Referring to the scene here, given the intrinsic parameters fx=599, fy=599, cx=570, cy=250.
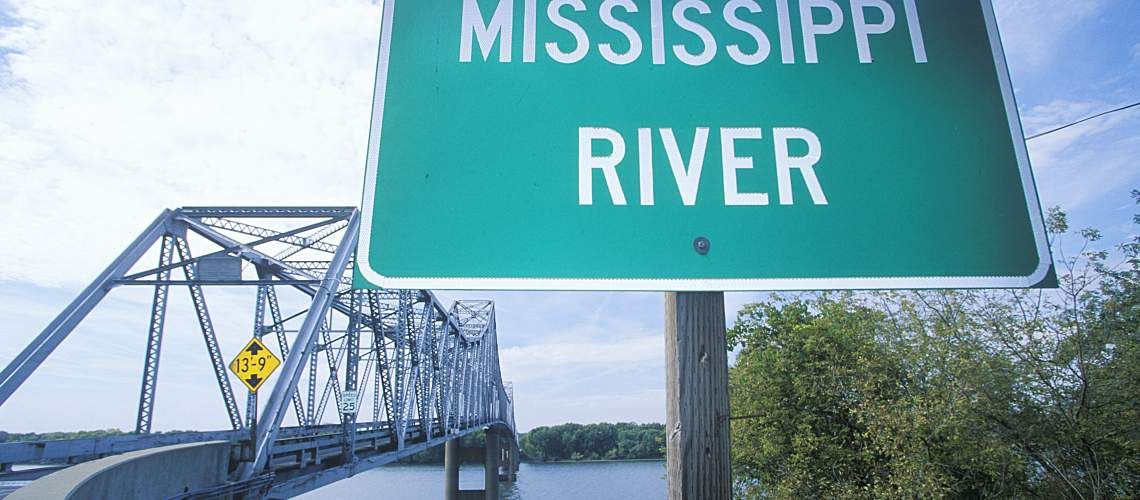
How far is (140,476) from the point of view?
5.98 m

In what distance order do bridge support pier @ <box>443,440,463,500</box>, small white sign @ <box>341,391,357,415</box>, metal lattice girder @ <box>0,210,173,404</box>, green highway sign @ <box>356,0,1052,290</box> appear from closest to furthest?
1. green highway sign @ <box>356,0,1052,290</box>
2. metal lattice girder @ <box>0,210,173,404</box>
3. small white sign @ <box>341,391,357,415</box>
4. bridge support pier @ <box>443,440,463,500</box>

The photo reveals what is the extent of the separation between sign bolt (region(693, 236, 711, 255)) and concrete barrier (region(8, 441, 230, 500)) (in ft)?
14.1

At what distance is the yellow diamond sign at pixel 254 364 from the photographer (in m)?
9.60

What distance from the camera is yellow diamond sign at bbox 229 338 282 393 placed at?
9602 millimetres

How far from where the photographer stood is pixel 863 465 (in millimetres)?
19359

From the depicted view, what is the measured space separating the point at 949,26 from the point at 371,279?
2539 mm

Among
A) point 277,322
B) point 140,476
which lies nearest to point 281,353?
point 277,322

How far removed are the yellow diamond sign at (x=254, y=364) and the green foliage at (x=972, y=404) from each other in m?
8.40

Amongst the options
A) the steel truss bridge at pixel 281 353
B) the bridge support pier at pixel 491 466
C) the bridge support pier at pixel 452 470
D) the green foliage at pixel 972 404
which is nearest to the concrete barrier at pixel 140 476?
the steel truss bridge at pixel 281 353

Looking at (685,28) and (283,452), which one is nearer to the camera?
Result: (685,28)

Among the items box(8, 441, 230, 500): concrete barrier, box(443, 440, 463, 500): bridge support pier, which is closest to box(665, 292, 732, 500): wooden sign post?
box(8, 441, 230, 500): concrete barrier

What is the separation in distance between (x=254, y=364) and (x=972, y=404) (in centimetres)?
1553

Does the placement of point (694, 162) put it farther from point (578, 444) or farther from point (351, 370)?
point (578, 444)

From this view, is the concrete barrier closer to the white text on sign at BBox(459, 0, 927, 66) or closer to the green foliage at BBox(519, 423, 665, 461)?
the white text on sign at BBox(459, 0, 927, 66)
